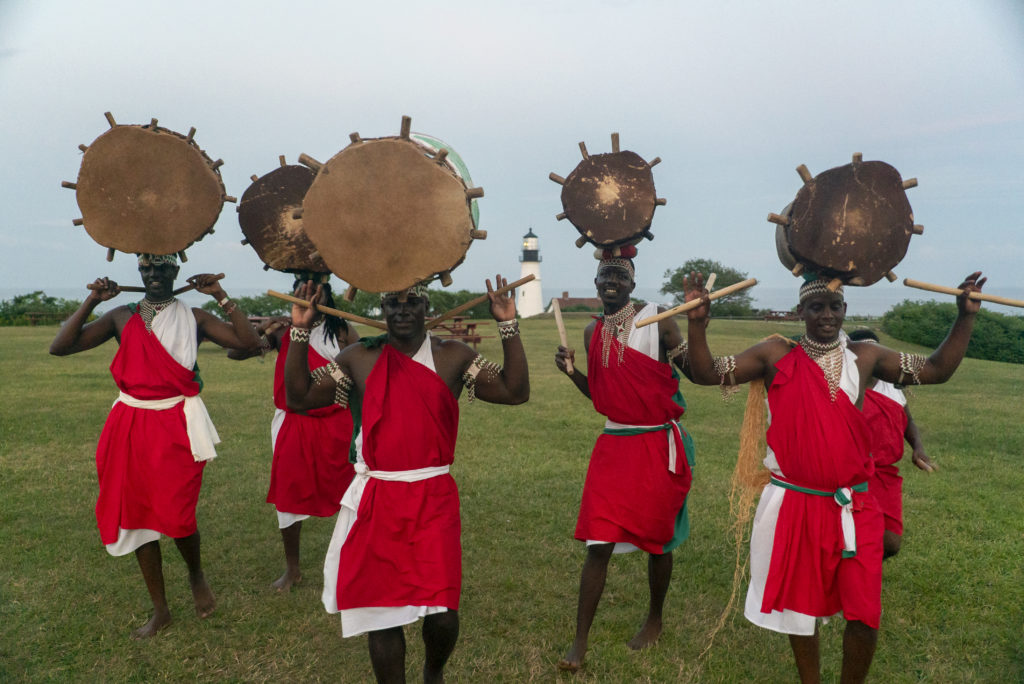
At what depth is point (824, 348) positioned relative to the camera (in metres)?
3.88

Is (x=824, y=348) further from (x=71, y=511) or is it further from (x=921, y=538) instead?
(x=71, y=511)

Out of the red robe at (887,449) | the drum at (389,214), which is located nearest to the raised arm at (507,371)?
the drum at (389,214)

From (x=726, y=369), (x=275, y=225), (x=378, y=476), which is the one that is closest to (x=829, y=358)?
(x=726, y=369)

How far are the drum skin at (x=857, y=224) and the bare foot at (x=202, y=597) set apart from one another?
180 inches

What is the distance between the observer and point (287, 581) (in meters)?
5.73

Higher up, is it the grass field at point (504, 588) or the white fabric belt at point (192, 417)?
the white fabric belt at point (192, 417)

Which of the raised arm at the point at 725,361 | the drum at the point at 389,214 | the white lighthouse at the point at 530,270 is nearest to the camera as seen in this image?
the drum at the point at 389,214

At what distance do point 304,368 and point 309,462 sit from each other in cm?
219

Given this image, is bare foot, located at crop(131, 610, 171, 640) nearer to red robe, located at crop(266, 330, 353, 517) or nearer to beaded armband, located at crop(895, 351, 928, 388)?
red robe, located at crop(266, 330, 353, 517)

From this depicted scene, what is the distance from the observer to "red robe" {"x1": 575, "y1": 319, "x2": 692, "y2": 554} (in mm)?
4699

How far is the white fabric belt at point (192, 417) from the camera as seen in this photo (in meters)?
5.00

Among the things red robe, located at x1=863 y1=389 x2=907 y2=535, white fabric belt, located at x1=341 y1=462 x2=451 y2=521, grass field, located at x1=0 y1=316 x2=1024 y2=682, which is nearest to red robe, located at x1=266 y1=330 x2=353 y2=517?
grass field, located at x1=0 y1=316 x2=1024 y2=682

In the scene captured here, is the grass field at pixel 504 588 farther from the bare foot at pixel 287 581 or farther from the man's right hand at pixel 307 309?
the man's right hand at pixel 307 309

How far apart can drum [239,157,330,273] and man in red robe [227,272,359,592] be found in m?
0.98
